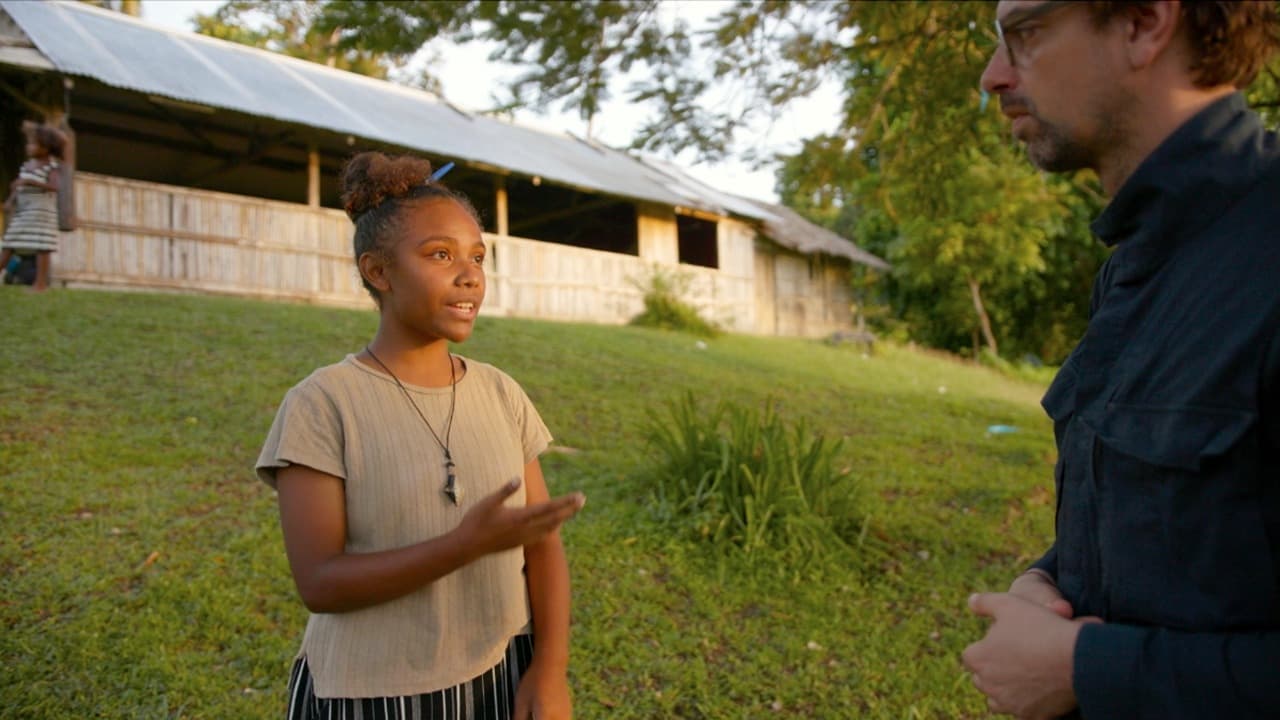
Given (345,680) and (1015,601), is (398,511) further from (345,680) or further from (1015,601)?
(1015,601)

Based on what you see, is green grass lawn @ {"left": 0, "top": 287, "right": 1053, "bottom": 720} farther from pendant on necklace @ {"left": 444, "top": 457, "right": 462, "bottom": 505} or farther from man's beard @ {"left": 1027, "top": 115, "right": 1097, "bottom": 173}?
man's beard @ {"left": 1027, "top": 115, "right": 1097, "bottom": 173}

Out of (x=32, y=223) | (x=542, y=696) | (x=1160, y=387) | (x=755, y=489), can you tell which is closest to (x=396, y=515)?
(x=542, y=696)

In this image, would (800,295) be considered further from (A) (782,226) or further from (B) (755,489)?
(B) (755,489)

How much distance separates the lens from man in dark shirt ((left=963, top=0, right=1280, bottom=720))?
1.00 meters

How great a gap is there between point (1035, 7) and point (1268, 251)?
43cm

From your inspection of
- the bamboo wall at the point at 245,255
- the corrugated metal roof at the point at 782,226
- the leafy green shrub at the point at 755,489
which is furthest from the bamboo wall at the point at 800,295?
the leafy green shrub at the point at 755,489

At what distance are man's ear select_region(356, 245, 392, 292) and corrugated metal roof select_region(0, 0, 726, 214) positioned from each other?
10.8m

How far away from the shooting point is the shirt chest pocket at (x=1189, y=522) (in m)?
0.99

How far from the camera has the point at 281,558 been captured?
14.3 ft

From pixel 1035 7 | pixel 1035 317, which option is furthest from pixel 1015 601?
pixel 1035 317

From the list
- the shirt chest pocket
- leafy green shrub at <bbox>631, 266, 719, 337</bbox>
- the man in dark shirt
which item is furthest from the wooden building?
the shirt chest pocket

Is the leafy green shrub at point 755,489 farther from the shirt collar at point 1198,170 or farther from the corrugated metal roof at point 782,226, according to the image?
the corrugated metal roof at point 782,226

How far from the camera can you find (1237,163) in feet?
3.60

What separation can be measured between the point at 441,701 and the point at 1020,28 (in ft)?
4.83
